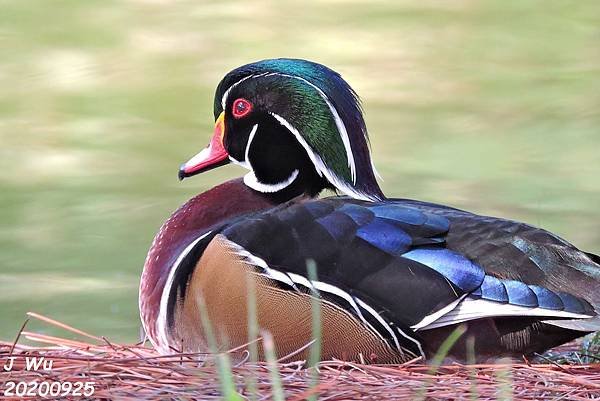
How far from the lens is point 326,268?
11.4ft

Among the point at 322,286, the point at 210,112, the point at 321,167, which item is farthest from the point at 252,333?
the point at 210,112

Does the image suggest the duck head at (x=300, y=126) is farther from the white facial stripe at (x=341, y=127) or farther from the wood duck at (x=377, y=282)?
the wood duck at (x=377, y=282)

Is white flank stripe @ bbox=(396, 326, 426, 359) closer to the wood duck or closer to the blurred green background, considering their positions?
the wood duck

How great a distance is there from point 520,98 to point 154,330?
5931 millimetres

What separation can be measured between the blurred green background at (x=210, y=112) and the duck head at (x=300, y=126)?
1.74m

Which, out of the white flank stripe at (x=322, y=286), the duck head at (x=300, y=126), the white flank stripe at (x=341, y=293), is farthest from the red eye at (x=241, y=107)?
the white flank stripe at (x=341, y=293)

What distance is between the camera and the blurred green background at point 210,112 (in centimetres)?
669

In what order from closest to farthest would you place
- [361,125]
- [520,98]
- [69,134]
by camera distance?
[361,125] → [69,134] → [520,98]

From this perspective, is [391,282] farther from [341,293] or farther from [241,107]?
[241,107]

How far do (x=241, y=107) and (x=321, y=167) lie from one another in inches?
12.6

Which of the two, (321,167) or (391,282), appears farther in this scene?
(321,167)

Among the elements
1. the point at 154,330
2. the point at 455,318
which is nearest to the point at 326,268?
the point at 455,318

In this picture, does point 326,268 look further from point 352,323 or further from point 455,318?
point 455,318

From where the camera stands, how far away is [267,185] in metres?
4.09
